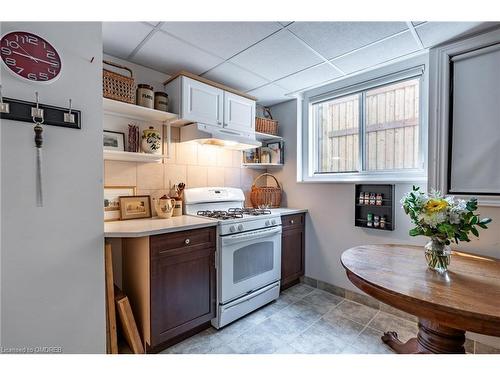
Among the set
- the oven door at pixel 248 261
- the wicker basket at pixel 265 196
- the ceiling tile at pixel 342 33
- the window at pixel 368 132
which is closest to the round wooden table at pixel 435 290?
the oven door at pixel 248 261

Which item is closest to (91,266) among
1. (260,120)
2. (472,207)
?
(472,207)

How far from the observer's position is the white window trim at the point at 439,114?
1.83 meters

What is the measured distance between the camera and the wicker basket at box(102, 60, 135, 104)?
1722 millimetres

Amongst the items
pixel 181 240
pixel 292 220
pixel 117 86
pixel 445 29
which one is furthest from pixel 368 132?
pixel 117 86

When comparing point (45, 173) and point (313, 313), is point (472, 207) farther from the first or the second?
point (45, 173)

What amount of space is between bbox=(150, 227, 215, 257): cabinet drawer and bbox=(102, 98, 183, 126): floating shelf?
3.42 feet

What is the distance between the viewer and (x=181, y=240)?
1700 millimetres

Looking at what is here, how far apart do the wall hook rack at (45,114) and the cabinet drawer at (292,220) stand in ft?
6.44

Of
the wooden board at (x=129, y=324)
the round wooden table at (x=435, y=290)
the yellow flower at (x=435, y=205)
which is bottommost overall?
the wooden board at (x=129, y=324)

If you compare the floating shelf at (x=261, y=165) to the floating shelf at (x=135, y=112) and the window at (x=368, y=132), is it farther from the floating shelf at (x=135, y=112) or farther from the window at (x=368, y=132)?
the floating shelf at (x=135, y=112)

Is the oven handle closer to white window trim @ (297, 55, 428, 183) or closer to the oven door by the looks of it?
the oven door

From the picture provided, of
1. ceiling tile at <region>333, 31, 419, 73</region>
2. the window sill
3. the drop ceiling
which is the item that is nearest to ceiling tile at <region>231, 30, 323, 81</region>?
the drop ceiling

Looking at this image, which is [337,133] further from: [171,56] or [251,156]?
[171,56]
